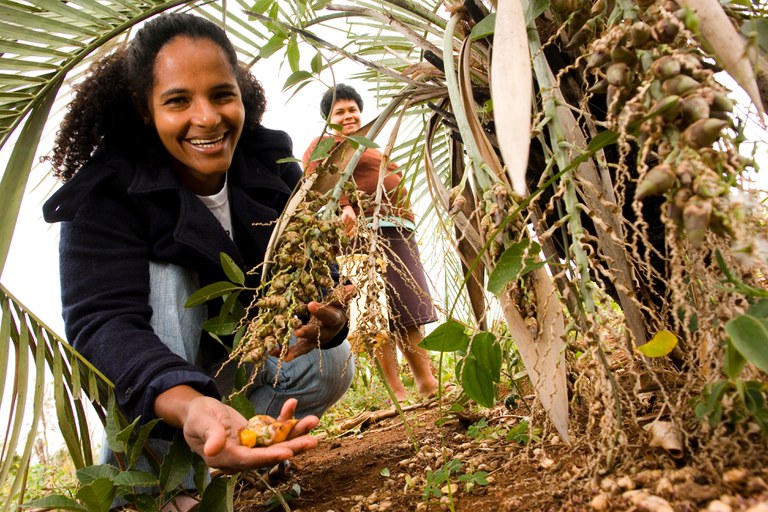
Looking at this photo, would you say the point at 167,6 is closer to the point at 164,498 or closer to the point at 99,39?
the point at 99,39

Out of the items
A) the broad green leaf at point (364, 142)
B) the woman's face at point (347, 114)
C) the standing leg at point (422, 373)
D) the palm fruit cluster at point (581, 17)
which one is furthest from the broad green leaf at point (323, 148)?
the woman's face at point (347, 114)

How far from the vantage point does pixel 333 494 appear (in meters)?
1.18

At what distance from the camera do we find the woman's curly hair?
136 cm

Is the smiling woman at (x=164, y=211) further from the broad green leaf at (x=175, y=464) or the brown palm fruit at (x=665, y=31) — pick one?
the brown palm fruit at (x=665, y=31)

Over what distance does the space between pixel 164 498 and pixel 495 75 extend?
0.87 metres

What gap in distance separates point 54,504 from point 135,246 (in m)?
0.61

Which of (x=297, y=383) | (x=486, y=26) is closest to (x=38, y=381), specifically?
(x=297, y=383)

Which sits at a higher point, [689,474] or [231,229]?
[231,229]

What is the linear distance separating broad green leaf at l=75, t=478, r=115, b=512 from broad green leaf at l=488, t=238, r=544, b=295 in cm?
65

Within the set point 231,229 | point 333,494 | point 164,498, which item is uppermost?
point 231,229

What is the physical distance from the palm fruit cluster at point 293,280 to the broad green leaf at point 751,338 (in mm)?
582

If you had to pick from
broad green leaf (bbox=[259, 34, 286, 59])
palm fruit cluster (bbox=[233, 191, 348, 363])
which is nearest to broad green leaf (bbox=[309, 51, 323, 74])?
broad green leaf (bbox=[259, 34, 286, 59])

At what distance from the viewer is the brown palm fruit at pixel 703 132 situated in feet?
1.52

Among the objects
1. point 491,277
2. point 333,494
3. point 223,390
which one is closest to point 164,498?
point 333,494
